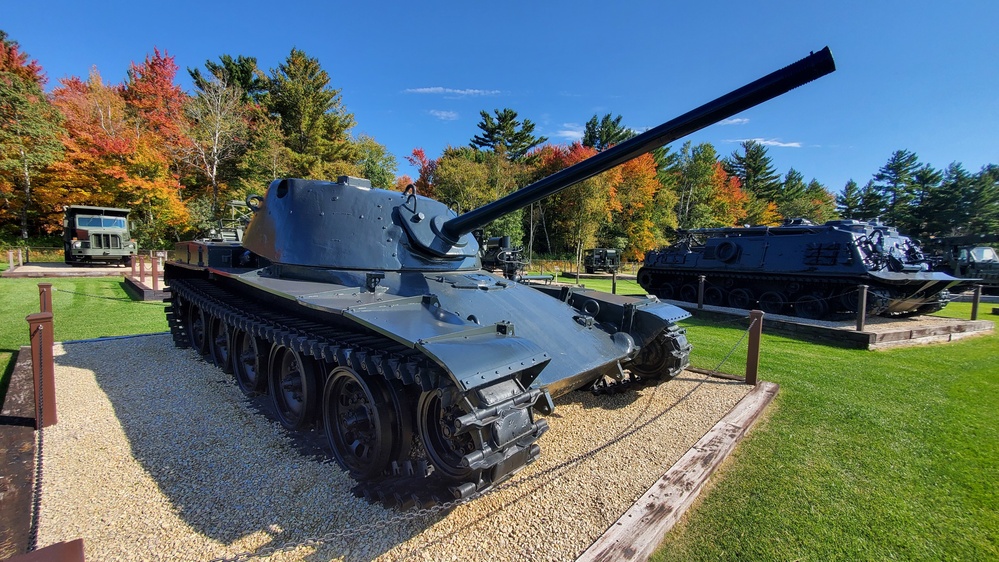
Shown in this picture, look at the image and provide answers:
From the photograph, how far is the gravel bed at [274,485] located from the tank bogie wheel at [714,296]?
10.8 metres

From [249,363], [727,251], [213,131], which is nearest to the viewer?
[249,363]

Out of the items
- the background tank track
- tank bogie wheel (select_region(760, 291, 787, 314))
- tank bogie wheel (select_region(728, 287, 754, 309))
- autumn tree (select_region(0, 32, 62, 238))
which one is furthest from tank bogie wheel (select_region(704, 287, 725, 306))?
autumn tree (select_region(0, 32, 62, 238))

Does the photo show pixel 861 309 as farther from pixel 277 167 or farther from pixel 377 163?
pixel 377 163

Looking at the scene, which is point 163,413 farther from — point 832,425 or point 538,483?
point 832,425

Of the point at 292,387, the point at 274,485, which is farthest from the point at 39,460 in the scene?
the point at 274,485

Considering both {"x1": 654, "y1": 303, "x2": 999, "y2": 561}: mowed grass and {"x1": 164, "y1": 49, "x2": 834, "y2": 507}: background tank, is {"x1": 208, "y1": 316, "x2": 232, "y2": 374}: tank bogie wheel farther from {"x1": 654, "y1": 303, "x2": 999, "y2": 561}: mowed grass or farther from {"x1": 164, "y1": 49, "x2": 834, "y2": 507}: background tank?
{"x1": 654, "y1": 303, "x2": 999, "y2": 561}: mowed grass

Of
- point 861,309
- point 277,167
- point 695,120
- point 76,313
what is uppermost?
point 277,167

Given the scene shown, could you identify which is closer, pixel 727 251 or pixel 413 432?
pixel 413 432

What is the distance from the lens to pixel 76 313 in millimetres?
11156

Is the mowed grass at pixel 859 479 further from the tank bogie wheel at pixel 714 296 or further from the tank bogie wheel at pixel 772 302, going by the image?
the tank bogie wheel at pixel 714 296

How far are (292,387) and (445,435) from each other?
7.05 ft

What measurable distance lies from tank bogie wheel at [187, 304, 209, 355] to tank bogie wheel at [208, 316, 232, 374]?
8.8 inches

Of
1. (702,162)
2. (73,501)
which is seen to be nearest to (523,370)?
(73,501)

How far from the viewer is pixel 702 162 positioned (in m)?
44.2
